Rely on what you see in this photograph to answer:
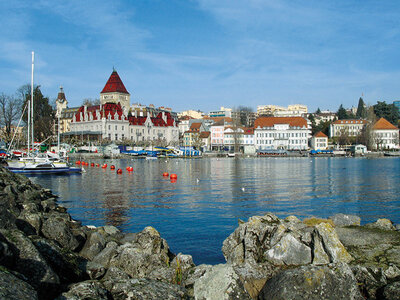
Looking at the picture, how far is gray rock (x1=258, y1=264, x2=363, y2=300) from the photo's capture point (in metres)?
7.89

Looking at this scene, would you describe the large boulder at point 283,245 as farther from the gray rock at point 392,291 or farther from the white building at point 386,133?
the white building at point 386,133

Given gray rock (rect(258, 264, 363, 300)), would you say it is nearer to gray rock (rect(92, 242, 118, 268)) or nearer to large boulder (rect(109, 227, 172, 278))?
large boulder (rect(109, 227, 172, 278))

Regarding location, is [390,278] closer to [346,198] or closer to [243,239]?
[243,239]

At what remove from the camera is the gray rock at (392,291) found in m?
8.02

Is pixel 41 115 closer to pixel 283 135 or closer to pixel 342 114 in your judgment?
pixel 283 135

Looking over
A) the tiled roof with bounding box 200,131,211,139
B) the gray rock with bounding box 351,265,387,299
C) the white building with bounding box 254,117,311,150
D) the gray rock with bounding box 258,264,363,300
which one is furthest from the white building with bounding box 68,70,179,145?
the gray rock with bounding box 258,264,363,300

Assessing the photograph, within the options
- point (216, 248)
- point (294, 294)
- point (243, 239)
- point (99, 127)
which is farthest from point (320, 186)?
point (99, 127)

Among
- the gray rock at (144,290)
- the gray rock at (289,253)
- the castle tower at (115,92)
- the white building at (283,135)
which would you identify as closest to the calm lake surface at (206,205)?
the gray rock at (289,253)

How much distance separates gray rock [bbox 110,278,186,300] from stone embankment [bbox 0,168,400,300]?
0.8 inches

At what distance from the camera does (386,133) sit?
144625 millimetres

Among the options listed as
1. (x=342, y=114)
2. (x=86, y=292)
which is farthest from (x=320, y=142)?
(x=86, y=292)

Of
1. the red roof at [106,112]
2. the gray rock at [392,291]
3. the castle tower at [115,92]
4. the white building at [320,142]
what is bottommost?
the gray rock at [392,291]

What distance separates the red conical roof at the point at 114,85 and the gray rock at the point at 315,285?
459 ft

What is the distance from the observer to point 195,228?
1883 centimetres
